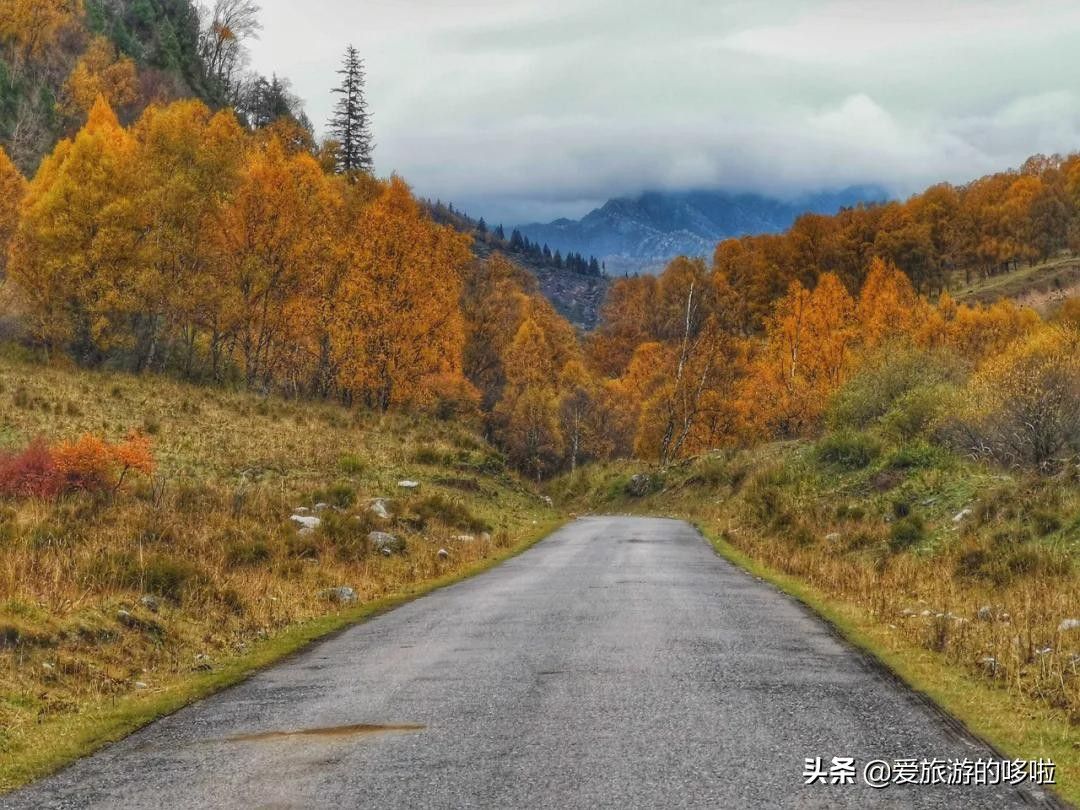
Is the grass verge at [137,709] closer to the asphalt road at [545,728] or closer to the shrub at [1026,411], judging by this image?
the asphalt road at [545,728]

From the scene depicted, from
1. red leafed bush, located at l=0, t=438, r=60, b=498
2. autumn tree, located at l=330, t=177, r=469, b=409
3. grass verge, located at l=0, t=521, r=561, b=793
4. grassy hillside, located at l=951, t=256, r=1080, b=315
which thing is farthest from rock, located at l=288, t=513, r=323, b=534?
grassy hillside, located at l=951, t=256, r=1080, b=315

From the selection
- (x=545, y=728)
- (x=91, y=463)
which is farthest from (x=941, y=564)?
(x=91, y=463)

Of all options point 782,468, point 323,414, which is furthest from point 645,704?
point 323,414

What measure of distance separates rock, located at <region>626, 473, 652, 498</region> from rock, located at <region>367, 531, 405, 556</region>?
98.0 ft

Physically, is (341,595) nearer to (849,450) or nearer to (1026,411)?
(1026,411)

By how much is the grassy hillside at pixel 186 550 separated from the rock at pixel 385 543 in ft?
0.68

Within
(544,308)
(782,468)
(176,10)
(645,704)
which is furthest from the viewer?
(176,10)

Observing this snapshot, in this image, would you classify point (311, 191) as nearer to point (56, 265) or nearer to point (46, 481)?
point (56, 265)

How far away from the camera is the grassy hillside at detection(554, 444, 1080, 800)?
28.9 ft

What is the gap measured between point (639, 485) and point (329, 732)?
144ft

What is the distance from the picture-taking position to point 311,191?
52.7m

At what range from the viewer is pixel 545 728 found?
766 cm

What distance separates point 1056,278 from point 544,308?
56949mm

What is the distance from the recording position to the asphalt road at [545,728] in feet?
20.4
